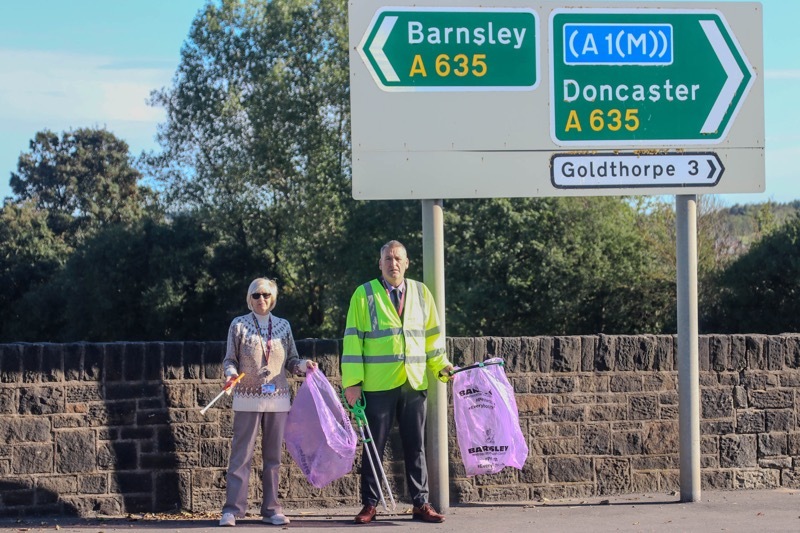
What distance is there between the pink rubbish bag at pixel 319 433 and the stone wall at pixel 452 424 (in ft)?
1.96

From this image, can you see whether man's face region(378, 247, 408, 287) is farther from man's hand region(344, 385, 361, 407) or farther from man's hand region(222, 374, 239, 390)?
man's hand region(222, 374, 239, 390)

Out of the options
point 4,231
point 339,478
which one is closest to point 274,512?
point 339,478

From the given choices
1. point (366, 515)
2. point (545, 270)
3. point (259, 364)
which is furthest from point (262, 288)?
point (545, 270)

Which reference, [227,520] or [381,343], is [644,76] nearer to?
[381,343]

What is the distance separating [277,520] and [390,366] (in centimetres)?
127

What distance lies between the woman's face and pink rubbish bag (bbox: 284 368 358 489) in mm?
514

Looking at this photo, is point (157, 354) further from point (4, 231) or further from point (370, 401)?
point (4, 231)

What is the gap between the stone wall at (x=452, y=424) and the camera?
731 centimetres

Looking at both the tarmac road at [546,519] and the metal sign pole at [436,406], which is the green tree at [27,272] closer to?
the tarmac road at [546,519]

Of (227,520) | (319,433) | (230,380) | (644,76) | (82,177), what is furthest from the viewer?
(82,177)

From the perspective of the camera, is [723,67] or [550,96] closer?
[550,96]

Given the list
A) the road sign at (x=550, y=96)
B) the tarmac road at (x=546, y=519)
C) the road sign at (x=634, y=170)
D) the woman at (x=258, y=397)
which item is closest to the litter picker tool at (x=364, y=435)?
the tarmac road at (x=546, y=519)

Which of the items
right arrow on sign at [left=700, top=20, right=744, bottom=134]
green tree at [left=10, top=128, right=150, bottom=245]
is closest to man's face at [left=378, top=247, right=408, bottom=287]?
right arrow on sign at [left=700, top=20, right=744, bottom=134]

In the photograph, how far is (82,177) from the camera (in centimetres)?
7169
